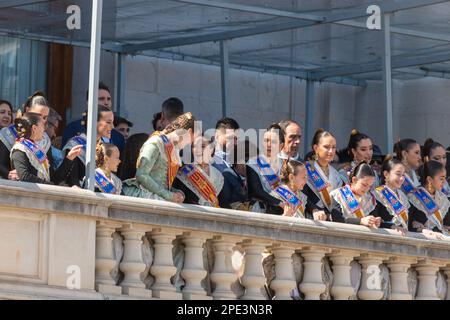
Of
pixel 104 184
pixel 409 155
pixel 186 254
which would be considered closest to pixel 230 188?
pixel 186 254

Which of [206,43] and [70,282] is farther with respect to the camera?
[206,43]

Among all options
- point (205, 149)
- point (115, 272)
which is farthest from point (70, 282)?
point (205, 149)

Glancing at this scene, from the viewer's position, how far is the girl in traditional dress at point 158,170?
648 inches

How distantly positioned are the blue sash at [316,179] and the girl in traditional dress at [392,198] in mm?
514

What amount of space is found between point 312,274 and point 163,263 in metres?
1.51

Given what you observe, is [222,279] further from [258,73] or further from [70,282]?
[258,73]

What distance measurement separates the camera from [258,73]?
2333cm

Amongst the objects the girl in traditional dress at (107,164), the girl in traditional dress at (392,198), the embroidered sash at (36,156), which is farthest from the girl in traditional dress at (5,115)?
the girl in traditional dress at (392,198)

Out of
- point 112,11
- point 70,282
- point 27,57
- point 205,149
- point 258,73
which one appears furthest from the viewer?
point 258,73

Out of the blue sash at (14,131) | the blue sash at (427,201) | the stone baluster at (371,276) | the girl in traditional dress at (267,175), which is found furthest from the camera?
the blue sash at (427,201)

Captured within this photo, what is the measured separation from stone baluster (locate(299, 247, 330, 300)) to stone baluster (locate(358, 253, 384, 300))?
1.68 ft

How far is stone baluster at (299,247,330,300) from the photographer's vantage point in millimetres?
17062

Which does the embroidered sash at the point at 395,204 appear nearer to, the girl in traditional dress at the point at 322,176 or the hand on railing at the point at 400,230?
the hand on railing at the point at 400,230
